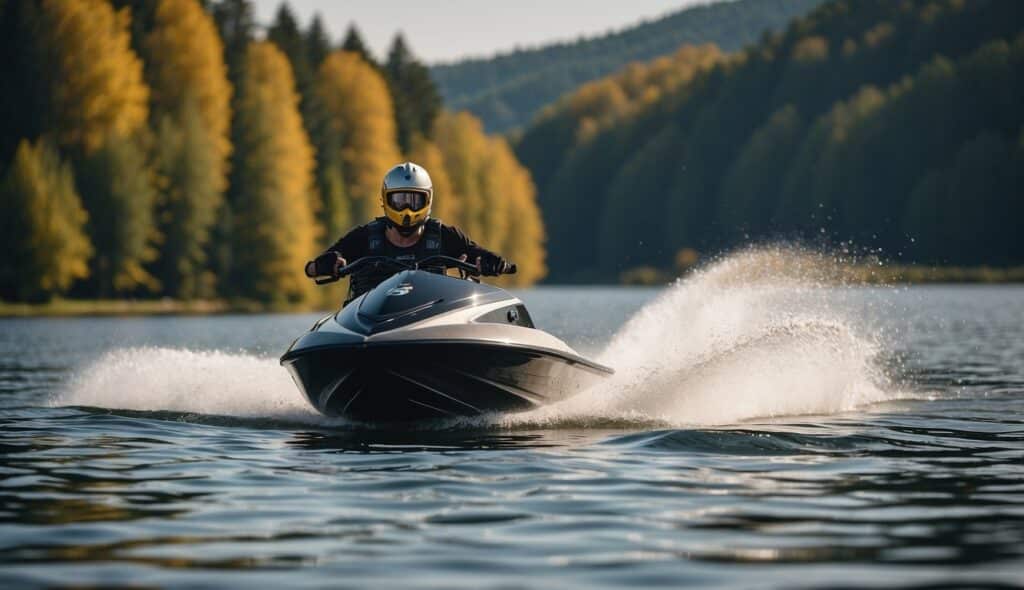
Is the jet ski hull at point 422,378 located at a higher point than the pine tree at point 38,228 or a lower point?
lower

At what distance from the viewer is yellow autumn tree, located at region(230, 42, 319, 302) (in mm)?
54219

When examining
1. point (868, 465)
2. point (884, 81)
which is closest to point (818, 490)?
point (868, 465)

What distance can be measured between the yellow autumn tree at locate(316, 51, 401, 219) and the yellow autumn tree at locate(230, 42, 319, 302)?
12802 millimetres

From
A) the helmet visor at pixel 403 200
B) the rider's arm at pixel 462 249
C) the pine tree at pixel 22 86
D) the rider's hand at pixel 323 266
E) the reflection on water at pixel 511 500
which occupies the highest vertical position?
the pine tree at pixel 22 86

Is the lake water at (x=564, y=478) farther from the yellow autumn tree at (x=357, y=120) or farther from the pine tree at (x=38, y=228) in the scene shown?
the yellow autumn tree at (x=357, y=120)

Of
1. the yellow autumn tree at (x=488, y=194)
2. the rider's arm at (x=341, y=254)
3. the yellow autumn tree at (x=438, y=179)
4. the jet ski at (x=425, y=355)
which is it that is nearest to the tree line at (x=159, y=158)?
the yellow autumn tree at (x=438, y=179)

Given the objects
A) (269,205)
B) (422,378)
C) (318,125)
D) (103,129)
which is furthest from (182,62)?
(422,378)

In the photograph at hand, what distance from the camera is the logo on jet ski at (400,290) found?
12102 mm

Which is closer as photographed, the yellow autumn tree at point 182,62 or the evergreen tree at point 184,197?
the evergreen tree at point 184,197

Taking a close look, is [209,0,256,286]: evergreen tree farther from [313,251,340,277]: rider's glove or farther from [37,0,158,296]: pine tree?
[313,251,340,277]: rider's glove

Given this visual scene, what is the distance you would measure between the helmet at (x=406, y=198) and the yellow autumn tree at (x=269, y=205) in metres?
41.5

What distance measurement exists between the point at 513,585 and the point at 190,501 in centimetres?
290

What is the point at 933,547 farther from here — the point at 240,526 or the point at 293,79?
the point at 293,79

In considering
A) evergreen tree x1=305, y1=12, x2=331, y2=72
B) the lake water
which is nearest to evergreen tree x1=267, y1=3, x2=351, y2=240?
→ evergreen tree x1=305, y1=12, x2=331, y2=72
